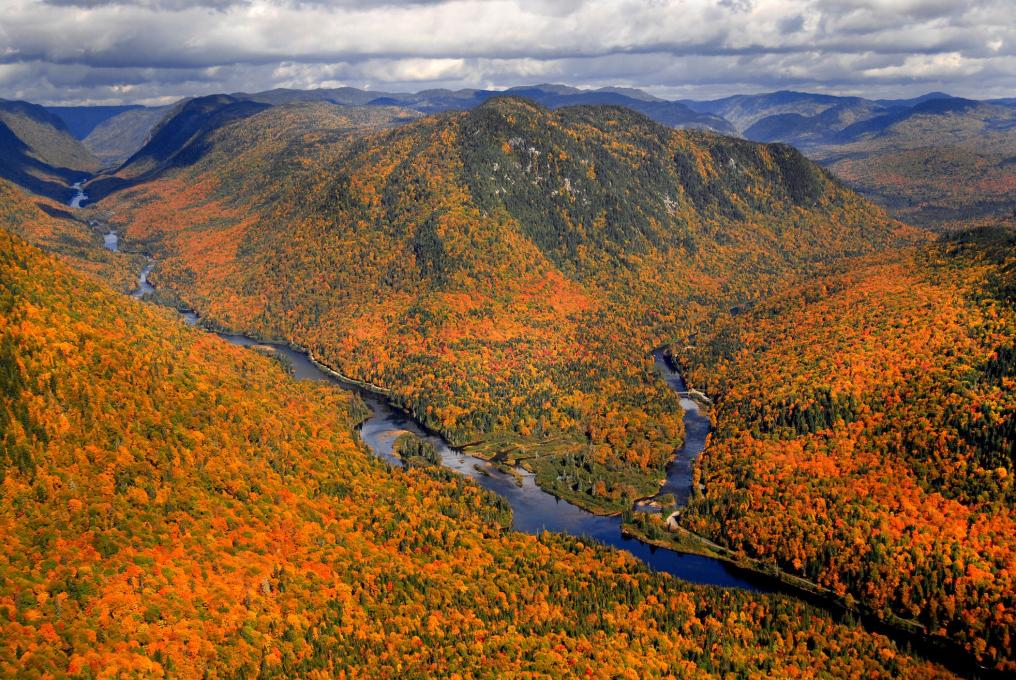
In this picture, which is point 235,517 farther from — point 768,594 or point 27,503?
point 768,594

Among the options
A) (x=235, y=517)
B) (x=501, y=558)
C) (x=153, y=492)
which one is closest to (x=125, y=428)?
(x=153, y=492)

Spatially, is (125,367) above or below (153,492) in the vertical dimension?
above

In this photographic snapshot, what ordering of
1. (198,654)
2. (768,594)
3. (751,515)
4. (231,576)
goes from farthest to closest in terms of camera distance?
1. (751,515)
2. (768,594)
3. (231,576)
4. (198,654)

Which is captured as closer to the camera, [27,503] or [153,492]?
[27,503]

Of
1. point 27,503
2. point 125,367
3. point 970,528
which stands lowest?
point 970,528

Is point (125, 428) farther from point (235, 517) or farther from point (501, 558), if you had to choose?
point (501, 558)

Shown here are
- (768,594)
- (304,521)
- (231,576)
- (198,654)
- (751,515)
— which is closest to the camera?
(198,654)
